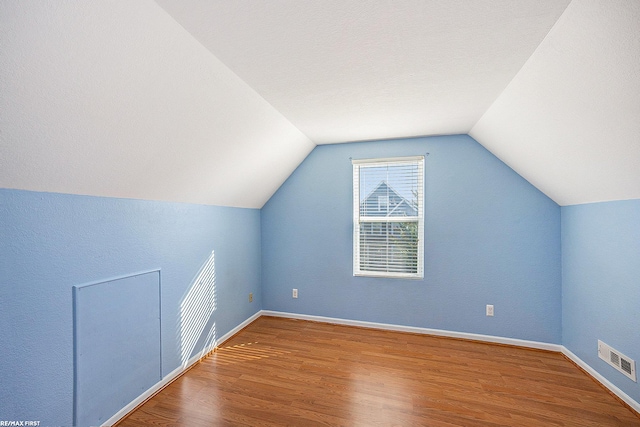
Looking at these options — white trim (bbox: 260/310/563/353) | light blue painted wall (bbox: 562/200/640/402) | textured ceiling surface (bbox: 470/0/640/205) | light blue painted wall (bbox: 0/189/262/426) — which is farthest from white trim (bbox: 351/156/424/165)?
light blue painted wall (bbox: 0/189/262/426)

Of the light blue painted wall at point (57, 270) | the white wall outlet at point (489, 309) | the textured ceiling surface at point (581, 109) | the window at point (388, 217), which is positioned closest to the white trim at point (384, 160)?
the window at point (388, 217)

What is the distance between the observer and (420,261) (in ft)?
10.7

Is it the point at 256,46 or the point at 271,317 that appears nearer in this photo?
the point at 256,46

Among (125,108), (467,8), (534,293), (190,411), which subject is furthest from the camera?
(534,293)

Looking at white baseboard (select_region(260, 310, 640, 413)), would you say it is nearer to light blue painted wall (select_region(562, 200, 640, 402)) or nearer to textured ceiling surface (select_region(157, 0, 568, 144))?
light blue painted wall (select_region(562, 200, 640, 402))

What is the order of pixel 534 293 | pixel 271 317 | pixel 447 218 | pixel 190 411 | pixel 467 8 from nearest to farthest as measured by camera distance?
1. pixel 467 8
2. pixel 190 411
3. pixel 534 293
4. pixel 447 218
5. pixel 271 317

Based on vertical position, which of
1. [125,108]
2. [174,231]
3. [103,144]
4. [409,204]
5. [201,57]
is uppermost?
[201,57]

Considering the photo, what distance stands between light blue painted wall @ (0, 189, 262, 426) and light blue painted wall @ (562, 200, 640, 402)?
3.52 meters

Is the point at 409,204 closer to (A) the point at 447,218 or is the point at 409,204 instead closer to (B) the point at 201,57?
(A) the point at 447,218

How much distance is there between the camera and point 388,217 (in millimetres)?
3363

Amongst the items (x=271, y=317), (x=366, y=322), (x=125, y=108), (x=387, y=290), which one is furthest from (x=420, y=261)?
(x=125, y=108)

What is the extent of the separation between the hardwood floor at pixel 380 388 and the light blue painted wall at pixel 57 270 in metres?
0.54

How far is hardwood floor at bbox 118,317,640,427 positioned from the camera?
73.9 inches

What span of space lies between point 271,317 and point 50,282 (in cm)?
263
